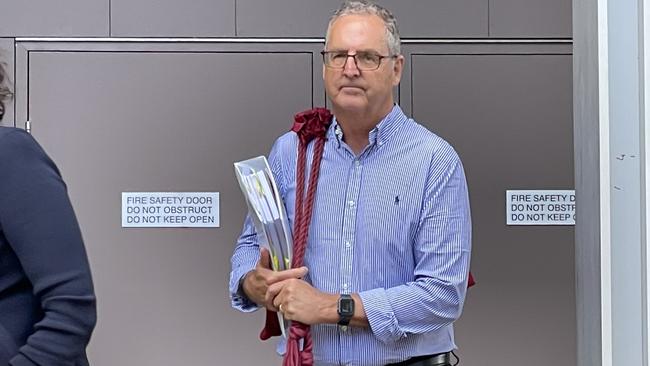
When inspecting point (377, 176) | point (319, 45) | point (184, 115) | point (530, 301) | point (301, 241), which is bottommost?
point (530, 301)

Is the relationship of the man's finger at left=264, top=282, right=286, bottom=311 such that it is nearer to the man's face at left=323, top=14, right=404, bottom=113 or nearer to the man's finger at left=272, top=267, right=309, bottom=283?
the man's finger at left=272, top=267, right=309, bottom=283

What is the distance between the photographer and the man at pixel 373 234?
7.86 ft

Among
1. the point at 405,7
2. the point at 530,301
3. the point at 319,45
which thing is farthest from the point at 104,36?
the point at 530,301

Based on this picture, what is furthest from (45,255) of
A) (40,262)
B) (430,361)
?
(430,361)

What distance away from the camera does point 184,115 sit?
192 inches

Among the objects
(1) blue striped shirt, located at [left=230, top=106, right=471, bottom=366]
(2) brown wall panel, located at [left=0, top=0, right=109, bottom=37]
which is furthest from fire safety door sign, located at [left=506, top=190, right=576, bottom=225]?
(1) blue striped shirt, located at [left=230, top=106, right=471, bottom=366]

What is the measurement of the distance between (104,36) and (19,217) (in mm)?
3232

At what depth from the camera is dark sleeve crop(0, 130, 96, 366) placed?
1756mm

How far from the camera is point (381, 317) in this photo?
2.38m

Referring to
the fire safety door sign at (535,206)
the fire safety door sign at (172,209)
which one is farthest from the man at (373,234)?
the fire safety door sign at (535,206)

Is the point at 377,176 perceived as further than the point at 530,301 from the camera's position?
No

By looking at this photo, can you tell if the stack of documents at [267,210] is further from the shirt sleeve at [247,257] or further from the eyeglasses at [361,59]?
the eyeglasses at [361,59]

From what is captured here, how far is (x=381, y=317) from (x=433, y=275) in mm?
167

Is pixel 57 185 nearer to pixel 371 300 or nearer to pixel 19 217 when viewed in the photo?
pixel 19 217
